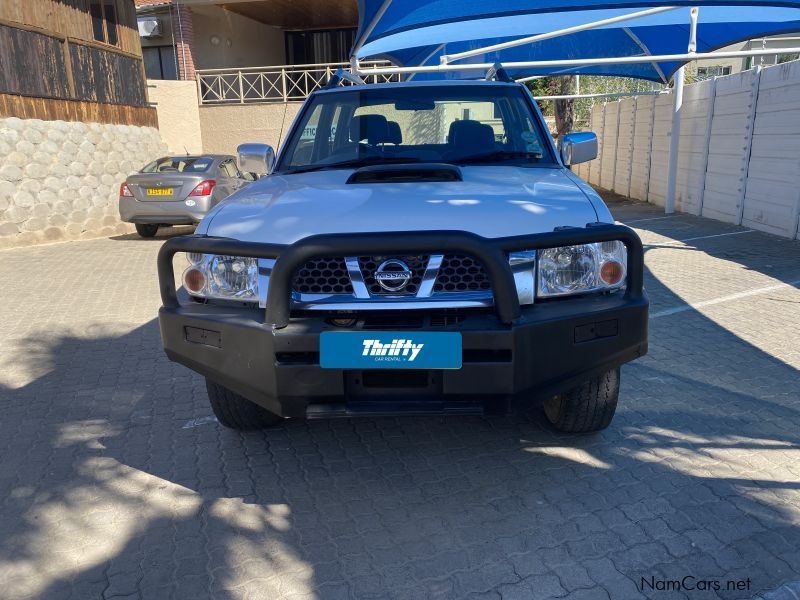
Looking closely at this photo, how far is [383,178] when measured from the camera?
345 cm

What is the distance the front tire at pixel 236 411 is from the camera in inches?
140

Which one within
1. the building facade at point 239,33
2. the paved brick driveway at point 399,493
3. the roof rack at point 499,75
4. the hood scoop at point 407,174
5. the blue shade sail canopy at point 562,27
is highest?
the building facade at point 239,33

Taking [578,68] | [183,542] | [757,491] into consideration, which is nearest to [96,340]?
[183,542]

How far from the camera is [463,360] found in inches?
105

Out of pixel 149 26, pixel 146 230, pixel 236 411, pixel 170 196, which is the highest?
pixel 149 26

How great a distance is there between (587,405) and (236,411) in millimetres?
1877

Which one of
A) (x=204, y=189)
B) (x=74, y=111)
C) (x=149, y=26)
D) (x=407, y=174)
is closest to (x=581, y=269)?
(x=407, y=174)

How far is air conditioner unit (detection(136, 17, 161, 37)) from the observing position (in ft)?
66.9

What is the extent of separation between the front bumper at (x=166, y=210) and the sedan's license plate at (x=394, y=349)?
9423mm

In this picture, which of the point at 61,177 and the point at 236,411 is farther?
the point at 61,177

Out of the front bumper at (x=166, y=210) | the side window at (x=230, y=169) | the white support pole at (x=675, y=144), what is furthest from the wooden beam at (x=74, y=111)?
the white support pole at (x=675, y=144)

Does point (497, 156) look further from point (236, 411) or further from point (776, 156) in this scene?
point (776, 156)

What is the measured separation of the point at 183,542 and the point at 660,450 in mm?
2437

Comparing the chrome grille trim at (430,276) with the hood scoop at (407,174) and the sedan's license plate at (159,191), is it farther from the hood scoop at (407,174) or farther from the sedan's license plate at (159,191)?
the sedan's license plate at (159,191)
